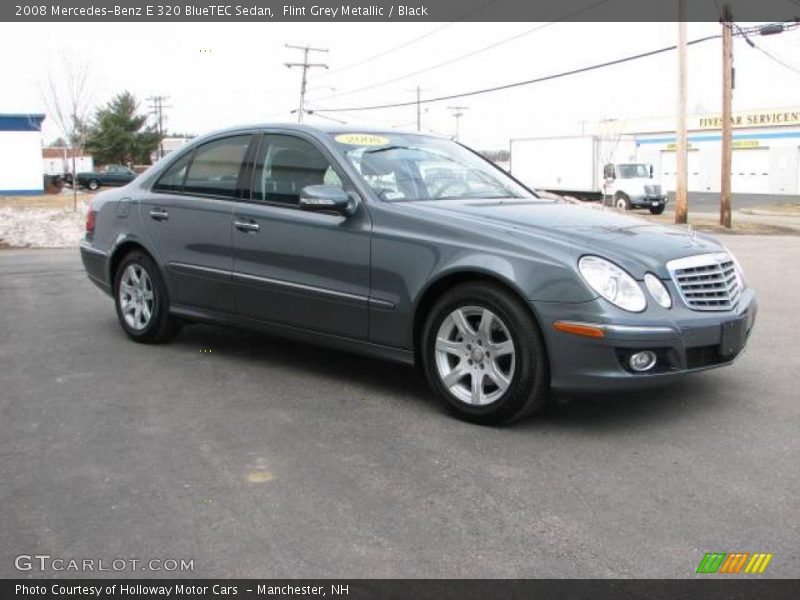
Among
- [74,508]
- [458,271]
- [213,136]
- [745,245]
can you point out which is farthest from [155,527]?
[745,245]

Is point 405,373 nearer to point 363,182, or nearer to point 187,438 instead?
point 363,182

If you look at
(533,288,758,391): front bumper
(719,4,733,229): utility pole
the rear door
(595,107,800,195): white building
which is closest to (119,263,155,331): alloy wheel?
the rear door

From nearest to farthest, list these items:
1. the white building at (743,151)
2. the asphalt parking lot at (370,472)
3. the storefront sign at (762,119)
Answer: the asphalt parking lot at (370,472), the white building at (743,151), the storefront sign at (762,119)

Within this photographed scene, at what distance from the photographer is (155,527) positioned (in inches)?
131

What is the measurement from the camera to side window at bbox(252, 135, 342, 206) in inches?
213

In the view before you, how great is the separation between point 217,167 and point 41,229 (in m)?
14.0

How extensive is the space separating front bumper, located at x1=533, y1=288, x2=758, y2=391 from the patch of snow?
14728 millimetres

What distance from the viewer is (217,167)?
6.04 meters

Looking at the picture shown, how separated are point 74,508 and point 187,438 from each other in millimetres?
919

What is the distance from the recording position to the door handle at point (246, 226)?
18.2 feet

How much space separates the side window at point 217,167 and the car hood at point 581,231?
1.48m

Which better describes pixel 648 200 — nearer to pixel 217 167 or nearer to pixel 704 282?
pixel 217 167
